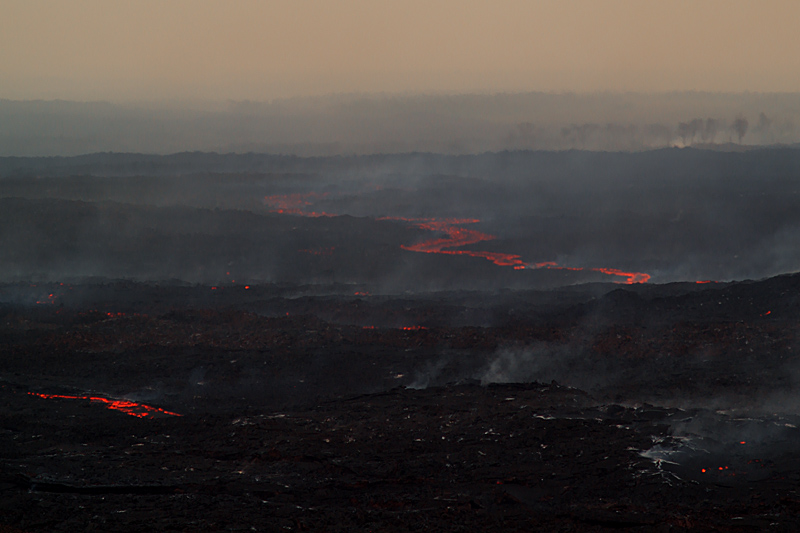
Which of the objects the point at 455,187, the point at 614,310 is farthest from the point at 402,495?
the point at 455,187

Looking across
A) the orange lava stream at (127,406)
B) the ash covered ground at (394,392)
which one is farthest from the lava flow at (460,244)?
the orange lava stream at (127,406)

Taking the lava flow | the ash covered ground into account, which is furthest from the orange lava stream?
the lava flow

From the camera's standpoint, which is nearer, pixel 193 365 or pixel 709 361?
pixel 709 361

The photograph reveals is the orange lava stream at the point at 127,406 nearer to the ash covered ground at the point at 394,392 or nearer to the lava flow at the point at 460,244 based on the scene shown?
the ash covered ground at the point at 394,392

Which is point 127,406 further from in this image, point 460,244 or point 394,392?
point 460,244

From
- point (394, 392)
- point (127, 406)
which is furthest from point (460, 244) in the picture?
point (127, 406)

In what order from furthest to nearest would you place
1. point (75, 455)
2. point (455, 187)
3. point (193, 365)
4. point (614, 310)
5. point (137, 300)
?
point (455, 187) < point (137, 300) < point (614, 310) < point (193, 365) < point (75, 455)

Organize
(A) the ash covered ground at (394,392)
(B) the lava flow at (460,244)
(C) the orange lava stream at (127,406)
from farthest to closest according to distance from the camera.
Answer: (B) the lava flow at (460,244) < (C) the orange lava stream at (127,406) < (A) the ash covered ground at (394,392)

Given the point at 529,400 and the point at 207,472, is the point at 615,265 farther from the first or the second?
the point at 207,472
